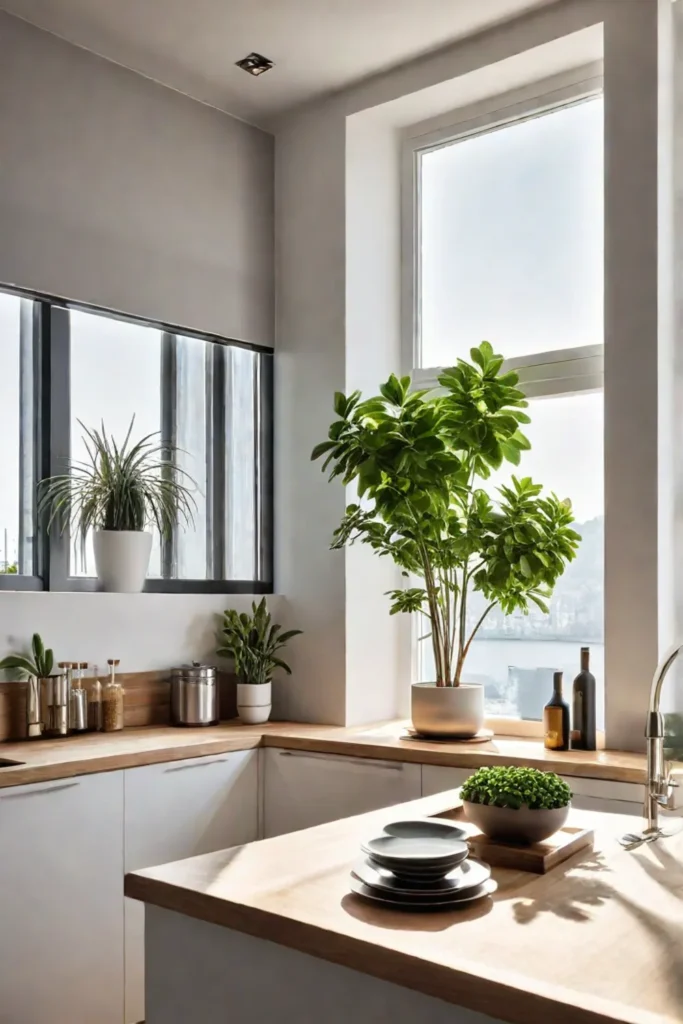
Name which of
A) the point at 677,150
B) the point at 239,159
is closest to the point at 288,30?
the point at 239,159

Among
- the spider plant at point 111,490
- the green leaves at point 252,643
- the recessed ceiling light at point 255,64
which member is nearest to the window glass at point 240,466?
the green leaves at point 252,643

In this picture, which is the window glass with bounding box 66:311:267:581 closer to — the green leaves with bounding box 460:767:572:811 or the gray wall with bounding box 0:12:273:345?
the gray wall with bounding box 0:12:273:345

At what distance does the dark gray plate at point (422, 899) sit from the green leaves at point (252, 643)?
244cm

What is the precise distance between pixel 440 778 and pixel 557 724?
1.36ft

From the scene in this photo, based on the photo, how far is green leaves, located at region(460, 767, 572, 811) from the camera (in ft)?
5.53

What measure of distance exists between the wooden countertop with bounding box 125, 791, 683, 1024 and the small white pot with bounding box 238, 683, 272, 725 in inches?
81.5

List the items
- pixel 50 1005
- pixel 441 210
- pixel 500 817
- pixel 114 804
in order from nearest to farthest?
pixel 500 817 < pixel 50 1005 < pixel 114 804 < pixel 441 210

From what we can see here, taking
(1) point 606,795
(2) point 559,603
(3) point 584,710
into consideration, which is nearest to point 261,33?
(2) point 559,603

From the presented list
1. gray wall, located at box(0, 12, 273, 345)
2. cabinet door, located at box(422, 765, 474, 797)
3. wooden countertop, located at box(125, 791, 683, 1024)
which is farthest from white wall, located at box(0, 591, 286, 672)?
wooden countertop, located at box(125, 791, 683, 1024)

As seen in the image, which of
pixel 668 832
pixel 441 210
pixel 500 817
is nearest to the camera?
pixel 668 832

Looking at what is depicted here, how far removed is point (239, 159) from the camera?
14.1 feet

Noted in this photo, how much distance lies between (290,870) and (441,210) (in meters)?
3.23

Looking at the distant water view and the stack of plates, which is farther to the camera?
the distant water view

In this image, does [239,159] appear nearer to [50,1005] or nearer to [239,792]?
[239,792]
